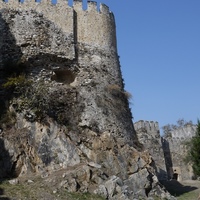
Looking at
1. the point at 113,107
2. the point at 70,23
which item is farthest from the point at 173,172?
the point at 70,23

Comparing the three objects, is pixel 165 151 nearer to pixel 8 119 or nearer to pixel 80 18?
pixel 80 18

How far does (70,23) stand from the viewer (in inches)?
703

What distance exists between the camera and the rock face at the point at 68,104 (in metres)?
13.5

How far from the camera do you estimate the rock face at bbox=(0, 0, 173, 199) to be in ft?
44.4

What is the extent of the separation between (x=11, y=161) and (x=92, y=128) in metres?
3.92

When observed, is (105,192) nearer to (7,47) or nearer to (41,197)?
(41,197)

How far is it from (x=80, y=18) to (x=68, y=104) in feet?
16.1

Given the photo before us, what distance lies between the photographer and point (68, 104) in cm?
1623

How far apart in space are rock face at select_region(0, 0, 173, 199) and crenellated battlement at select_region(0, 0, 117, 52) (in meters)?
0.05

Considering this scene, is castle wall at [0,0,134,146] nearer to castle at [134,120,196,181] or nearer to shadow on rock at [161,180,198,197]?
shadow on rock at [161,180,198,197]

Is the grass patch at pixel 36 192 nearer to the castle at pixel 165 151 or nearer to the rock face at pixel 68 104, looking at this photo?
the rock face at pixel 68 104

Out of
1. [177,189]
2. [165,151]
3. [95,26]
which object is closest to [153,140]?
[165,151]

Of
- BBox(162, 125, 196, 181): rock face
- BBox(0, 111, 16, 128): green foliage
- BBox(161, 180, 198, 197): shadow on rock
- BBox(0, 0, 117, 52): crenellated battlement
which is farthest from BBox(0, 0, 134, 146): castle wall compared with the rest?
BBox(162, 125, 196, 181): rock face

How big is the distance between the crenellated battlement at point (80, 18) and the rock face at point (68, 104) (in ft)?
0.16
